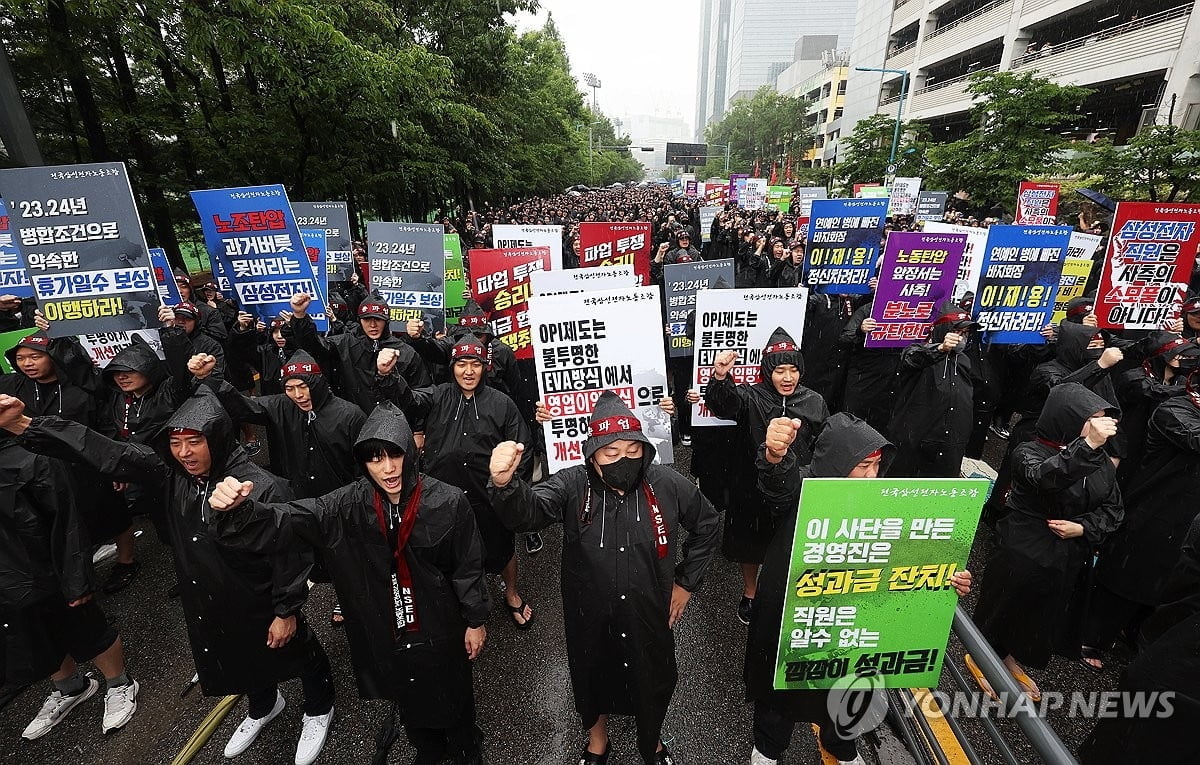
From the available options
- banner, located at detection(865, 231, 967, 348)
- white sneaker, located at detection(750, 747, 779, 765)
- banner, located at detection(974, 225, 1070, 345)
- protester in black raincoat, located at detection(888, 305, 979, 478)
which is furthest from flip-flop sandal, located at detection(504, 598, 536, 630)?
banner, located at detection(974, 225, 1070, 345)

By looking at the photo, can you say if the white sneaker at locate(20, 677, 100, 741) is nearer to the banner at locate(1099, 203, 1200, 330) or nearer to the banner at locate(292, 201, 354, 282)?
the banner at locate(292, 201, 354, 282)

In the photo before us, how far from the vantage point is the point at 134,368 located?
13.2ft

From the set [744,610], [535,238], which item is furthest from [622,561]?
[535,238]

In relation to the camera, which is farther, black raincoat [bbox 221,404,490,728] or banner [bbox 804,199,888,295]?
banner [bbox 804,199,888,295]

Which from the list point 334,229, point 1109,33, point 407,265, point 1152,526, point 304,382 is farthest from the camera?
point 1109,33

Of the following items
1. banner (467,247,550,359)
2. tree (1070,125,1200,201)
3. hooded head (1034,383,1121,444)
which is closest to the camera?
hooded head (1034,383,1121,444)

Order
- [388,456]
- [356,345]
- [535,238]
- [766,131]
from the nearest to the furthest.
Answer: [388,456]
[356,345]
[535,238]
[766,131]

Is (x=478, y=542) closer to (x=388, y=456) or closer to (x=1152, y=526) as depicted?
(x=388, y=456)

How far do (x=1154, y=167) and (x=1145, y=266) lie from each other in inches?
417

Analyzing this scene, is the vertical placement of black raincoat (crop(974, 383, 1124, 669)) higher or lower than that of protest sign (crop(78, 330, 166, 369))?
lower

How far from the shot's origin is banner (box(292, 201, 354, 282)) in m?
9.20

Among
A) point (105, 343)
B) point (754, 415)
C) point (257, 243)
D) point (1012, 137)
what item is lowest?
point (754, 415)

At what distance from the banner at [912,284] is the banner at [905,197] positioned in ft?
45.3

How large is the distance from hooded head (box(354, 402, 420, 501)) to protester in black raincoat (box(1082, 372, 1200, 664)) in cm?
478
